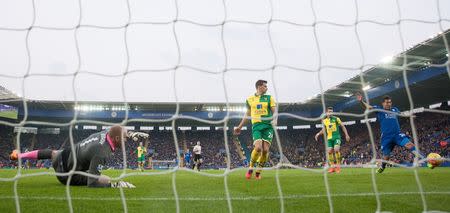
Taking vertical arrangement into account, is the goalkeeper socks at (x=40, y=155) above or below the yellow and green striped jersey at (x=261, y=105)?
below

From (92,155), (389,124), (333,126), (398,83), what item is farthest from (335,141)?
(398,83)

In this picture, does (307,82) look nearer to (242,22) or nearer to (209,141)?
(242,22)

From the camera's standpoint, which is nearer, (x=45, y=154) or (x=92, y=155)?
(x=92, y=155)

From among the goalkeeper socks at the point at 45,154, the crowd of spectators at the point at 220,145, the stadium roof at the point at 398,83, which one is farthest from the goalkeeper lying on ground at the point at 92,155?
the crowd of spectators at the point at 220,145

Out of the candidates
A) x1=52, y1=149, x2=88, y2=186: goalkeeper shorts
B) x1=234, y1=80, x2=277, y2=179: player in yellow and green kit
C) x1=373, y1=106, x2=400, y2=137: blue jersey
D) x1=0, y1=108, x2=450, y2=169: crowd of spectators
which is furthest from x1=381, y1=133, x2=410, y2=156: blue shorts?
x1=0, y1=108, x2=450, y2=169: crowd of spectators

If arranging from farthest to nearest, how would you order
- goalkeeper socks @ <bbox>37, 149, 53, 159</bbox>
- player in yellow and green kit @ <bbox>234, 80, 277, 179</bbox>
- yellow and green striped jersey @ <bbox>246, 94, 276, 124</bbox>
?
yellow and green striped jersey @ <bbox>246, 94, 276, 124</bbox> < player in yellow and green kit @ <bbox>234, 80, 277, 179</bbox> < goalkeeper socks @ <bbox>37, 149, 53, 159</bbox>

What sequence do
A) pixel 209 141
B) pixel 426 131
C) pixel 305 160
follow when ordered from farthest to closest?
pixel 209 141 → pixel 305 160 → pixel 426 131

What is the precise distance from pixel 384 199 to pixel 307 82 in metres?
1.65

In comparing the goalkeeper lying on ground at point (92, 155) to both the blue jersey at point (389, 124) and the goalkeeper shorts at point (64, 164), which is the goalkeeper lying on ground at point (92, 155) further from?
the blue jersey at point (389, 124)

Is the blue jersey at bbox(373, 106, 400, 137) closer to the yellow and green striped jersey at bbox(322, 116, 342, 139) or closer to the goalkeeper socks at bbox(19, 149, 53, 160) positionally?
the yellow and green striped jersey at bbox(322, 116, 342, 139)

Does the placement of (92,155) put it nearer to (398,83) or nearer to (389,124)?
(389,124)

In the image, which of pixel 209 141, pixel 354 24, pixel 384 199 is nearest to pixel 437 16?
pixel 354 24

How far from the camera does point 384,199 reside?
13.3 ft

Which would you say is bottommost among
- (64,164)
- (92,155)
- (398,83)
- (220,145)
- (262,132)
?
(64,164)
